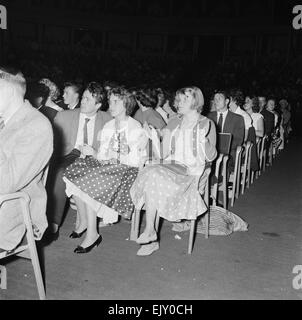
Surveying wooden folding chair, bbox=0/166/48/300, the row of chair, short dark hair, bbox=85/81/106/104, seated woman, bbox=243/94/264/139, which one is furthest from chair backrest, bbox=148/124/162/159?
seated woman, bbox=243/94/264/139

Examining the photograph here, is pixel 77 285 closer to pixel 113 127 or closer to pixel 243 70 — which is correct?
pixel 113 127

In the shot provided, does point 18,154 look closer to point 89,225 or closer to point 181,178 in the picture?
point 89,225

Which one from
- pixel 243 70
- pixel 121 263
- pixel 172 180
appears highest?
pixel 243 70

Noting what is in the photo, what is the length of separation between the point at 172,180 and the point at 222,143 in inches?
57.1

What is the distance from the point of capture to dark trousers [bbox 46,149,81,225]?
3998 mm

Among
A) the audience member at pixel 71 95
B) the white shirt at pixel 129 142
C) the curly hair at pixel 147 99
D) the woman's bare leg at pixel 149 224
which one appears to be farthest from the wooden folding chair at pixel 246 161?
the woman's bare leg at pixel 149 224

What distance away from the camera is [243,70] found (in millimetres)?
17141

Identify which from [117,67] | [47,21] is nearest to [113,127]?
[117,67]

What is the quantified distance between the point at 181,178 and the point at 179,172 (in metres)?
0.11

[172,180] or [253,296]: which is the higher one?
[172,180]

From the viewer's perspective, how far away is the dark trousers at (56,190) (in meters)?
4.00

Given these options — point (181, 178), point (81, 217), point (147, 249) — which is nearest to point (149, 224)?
point (147, 249)

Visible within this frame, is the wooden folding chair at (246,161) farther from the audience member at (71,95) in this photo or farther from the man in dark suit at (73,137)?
the audience member at (71,95)

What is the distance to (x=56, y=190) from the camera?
13.2ft
